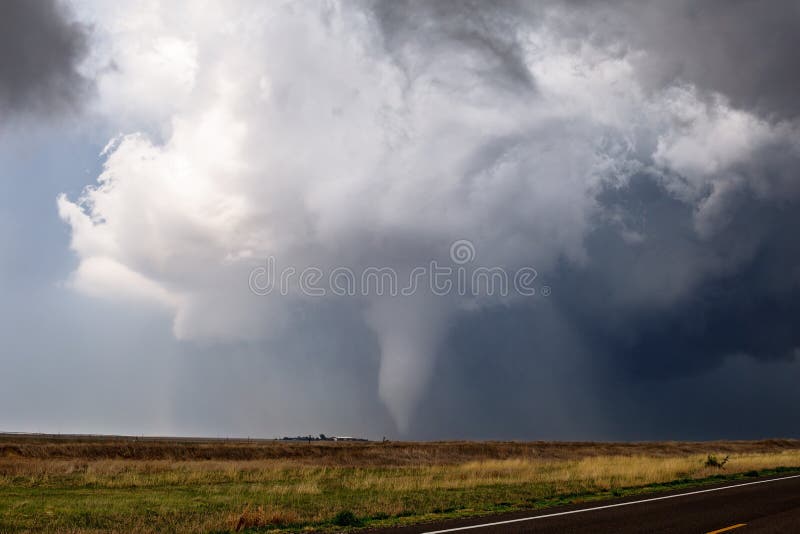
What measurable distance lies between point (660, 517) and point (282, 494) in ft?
54.8

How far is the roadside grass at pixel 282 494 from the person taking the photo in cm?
1880

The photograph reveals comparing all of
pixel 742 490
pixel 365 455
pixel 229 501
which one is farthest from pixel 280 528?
pixel 365 455

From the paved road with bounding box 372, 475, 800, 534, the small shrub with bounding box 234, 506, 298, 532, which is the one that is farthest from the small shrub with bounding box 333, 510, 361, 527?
the paved road with bounding box 372, 475, 800, 534

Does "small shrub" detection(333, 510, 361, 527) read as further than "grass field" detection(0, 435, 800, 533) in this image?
No

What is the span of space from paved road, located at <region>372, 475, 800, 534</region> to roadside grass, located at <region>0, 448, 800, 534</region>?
2.08 meters

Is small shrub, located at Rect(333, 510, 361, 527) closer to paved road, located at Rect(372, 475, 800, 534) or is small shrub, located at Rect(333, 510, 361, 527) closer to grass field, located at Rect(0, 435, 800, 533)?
grass field, located at Rect(0, 435, 800, 533)

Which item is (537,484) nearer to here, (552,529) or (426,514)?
(426,514)

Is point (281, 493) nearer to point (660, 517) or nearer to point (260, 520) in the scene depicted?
point (260, 520)

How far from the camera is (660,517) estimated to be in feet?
54.0

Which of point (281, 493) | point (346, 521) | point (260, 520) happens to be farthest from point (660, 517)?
point (281, 493)

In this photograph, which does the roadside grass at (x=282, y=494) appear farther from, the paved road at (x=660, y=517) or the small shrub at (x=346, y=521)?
the paved road at (x=660, y=517)

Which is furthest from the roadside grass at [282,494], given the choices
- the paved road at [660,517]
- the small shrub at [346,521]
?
the paved road at [660,517]

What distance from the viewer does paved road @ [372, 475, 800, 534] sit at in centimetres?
1466

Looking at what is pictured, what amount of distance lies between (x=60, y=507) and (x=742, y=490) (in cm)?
2454
